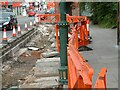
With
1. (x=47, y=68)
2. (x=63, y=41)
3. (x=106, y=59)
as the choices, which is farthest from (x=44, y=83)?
(x=106, y=59)

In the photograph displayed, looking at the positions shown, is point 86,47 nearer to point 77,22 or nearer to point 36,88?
point 77,22

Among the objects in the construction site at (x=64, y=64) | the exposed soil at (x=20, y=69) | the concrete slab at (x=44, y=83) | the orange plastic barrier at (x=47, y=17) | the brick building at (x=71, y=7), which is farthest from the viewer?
the brick building at (x=71, y=7)

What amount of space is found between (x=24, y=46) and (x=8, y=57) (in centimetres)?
394

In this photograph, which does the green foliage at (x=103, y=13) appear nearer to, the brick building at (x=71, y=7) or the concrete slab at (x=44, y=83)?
the brick building at (x=71, y=7)

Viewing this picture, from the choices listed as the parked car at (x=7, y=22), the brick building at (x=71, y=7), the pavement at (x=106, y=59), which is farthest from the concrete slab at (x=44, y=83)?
the parked car at (x=7, y=22)

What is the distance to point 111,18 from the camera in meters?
25.3

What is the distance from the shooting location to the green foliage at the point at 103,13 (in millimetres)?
24859

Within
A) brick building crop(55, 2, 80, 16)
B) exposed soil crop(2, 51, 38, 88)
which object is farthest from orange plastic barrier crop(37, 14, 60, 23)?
exposed soil crop(2, 51, 38, 88)

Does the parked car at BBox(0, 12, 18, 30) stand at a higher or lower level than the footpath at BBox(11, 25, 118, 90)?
higher

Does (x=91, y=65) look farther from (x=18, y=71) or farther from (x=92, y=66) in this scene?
(x=18, y=71)

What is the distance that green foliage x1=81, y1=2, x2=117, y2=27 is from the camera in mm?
24859

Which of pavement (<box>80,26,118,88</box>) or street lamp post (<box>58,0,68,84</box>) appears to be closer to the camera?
street lamp post (<box>58,0,68,84</box>)

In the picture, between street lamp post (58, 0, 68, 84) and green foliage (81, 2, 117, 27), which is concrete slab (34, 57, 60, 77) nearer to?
street lamp post (58, 0, 68, 84)

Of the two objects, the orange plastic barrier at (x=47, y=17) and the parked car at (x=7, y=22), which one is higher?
the orange plastic barrier at (x=47, y=17)
